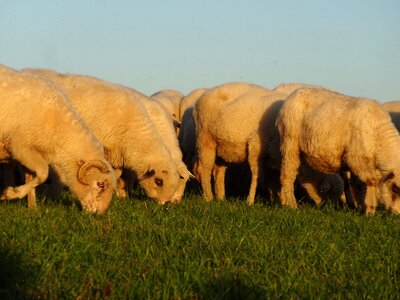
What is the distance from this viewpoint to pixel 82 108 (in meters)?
11.9

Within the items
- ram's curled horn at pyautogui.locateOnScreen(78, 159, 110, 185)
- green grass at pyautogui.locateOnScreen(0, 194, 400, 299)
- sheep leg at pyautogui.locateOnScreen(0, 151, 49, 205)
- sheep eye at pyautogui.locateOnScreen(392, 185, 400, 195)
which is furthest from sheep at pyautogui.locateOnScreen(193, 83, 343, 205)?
sheep leg at pyautogui.locateOnScreen(0, 151, 49, 205)

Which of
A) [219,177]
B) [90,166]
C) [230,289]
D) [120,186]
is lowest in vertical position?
[219,177]

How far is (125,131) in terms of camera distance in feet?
39.4

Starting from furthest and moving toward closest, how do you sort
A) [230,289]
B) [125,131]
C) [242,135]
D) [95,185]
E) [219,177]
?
[219,177] → [242,135] → [125,131] → [95,185] → [230,289]

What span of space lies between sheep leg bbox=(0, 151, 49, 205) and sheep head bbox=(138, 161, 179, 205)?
298cm

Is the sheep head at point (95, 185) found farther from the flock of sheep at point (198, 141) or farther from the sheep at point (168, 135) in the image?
the sheep at point (168, 135)

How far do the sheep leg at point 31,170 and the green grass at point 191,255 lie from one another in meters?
0.32

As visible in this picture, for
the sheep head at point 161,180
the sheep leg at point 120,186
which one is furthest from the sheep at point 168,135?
the sheep leg at point 120,186

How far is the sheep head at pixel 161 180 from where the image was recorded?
12188 millimetres

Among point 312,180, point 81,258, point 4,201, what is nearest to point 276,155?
point 312,180

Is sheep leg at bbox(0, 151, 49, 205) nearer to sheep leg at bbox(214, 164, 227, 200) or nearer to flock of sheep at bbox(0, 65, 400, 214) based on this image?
flock of sheep at bbox(0, 65, 400, 214)

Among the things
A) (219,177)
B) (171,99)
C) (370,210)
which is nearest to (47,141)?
(370,210)

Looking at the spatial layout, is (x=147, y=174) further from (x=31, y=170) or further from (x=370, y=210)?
(x=370, y=210)

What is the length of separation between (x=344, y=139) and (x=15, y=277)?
7262 mm
